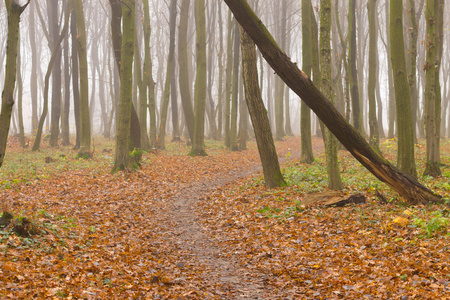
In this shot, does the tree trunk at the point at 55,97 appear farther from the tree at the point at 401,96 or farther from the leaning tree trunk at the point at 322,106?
the tree at the point at 401,96

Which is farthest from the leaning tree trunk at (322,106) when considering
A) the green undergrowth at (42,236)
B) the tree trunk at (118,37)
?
the tree trunk at (118,37)

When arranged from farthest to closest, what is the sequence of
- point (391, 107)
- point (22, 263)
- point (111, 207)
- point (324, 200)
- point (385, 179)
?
point (391, 107)
point (111, 207)
point (324, 200)
point (385, 179)
point (22, 263)

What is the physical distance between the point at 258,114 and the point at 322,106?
3553mm

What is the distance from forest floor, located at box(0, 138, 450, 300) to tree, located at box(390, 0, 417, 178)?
3.09ft

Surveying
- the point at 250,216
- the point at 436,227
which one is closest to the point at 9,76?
the point at 250,216

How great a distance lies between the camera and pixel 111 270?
4984mm

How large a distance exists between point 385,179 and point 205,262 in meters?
4.15

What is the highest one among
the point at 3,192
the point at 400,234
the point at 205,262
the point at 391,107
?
the point at 391,107

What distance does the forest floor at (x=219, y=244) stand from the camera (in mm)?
4410

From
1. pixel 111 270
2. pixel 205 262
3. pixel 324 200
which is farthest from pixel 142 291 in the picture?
pixel 324 200

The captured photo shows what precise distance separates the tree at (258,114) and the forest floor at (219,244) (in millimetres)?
555

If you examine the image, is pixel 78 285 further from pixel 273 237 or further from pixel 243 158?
pixel 243 158

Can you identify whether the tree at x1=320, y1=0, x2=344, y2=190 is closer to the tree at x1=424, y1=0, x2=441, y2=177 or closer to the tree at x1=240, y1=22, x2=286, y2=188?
the tree at x1=240, y1=22, x2=286, y2=188

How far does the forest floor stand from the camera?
441 centimetres
